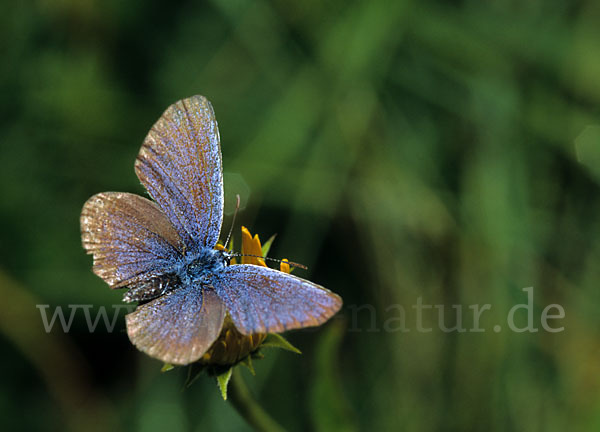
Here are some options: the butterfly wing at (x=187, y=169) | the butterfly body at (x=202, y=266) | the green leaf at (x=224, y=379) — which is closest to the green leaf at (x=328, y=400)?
the green leaf at (x=224, y=379)

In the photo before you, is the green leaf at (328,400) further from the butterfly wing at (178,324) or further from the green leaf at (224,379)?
the butterfly wing at (178,324)

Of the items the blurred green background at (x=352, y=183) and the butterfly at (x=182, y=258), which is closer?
the butterfly at (x=182, y=258)

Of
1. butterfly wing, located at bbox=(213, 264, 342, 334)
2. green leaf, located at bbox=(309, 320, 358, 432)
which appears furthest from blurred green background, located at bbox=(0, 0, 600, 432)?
butterfly wing, located at bbox=(213, 264, 342, 334)

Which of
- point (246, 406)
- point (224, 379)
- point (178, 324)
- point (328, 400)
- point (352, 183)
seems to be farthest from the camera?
point (352, 183)

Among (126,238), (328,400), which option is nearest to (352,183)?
(328,400)

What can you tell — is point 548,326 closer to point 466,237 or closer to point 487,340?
point 487,340

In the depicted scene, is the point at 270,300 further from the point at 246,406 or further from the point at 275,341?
the point at 246,406
